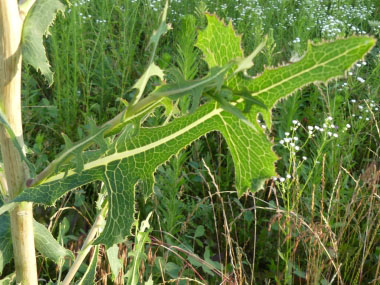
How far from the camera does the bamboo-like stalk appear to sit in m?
0.78

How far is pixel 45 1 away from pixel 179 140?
338 millimetres

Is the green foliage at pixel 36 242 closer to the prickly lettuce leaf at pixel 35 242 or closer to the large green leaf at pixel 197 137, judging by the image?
the prickly lettuce leaf at pixel 35 242

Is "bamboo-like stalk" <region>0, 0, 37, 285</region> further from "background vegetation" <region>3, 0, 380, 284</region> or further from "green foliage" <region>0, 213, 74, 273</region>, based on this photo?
"background vegetation" <region>3, 0, 380, 284</region>

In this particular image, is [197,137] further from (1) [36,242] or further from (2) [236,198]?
(2) [236,198]

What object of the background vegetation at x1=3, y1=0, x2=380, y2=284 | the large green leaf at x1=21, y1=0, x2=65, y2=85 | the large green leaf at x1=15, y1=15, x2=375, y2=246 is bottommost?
the background vegetation at x1=3, y1=0, x2=380, y2=284

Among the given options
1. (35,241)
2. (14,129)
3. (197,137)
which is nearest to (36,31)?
(14,129)


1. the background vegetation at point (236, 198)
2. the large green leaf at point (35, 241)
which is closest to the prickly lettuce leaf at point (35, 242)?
the large green leaf at point (35, 241)

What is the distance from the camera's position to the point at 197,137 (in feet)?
2.70

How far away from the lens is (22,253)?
95cm

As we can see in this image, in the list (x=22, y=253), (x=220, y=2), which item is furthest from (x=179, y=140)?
(x=220, y=2)

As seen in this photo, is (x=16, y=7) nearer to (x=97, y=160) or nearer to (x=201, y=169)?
(x=97, y=160)

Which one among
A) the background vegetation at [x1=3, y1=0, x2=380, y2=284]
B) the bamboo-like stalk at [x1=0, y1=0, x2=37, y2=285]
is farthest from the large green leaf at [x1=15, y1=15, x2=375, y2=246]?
the background vegetation at [x1=3, y1=0, x2=380, y2=284]

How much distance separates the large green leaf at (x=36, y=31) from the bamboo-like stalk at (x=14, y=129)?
0.04ft

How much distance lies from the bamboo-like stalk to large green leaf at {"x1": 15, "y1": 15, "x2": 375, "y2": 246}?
0.24 ft
